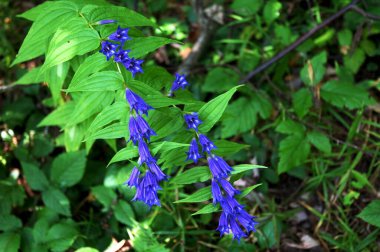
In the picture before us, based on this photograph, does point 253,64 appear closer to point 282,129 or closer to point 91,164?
point 282,129

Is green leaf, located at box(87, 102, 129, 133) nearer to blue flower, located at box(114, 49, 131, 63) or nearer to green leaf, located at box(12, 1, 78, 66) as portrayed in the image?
blue flower, located at box(114, 49, 131, 63)

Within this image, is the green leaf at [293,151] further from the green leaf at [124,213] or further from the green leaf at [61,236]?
the green leaf at [61,236]

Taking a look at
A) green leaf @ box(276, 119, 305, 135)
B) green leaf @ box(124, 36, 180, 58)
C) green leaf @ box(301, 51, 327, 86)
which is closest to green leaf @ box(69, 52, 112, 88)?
green leaf @ box(124, 36, 180, 58)

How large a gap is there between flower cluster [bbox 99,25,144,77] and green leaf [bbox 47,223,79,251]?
6.36ft

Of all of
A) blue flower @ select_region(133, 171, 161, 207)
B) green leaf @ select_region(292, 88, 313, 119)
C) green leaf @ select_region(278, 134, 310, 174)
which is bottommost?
green leaf @ select_region(278, 134, 310, 174)

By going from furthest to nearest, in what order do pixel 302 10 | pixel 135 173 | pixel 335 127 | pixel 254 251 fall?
pixel 302 10, pixel 335 127, pixel 254 251, pixel 135 173

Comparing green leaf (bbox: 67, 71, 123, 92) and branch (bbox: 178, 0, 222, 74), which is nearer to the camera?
green leaf (bbox: 67, 71, 123, 92)

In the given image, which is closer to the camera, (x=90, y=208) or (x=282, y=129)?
(x=282, y=129)

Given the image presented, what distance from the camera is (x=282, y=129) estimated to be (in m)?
3.73

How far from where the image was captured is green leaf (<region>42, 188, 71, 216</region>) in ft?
12.5

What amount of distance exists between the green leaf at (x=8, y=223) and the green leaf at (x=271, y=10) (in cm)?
317

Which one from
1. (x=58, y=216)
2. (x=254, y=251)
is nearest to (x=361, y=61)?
(x=254, y=251)

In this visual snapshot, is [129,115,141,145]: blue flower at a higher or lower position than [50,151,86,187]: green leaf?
higher

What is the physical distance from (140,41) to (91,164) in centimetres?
212
